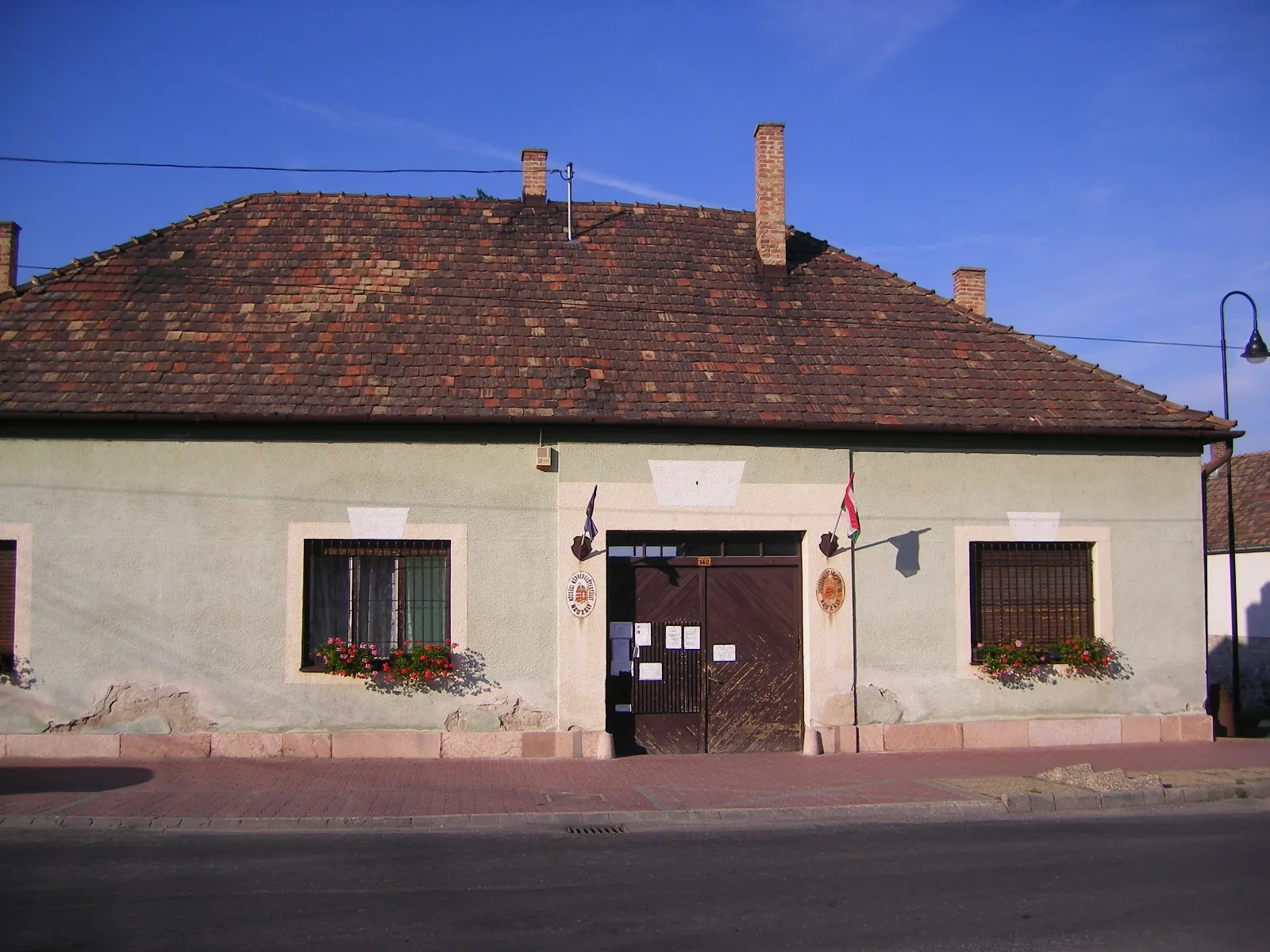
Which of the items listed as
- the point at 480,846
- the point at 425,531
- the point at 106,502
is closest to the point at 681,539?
the point at 425,531

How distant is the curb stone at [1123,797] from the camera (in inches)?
424

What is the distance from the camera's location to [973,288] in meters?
17.6

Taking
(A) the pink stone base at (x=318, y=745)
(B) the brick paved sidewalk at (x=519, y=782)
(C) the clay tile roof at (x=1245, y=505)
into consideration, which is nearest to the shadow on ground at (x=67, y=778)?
(B) the brick paved sidewalk at (x=519, y=782)

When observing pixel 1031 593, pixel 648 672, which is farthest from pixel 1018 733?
pixel 648 672

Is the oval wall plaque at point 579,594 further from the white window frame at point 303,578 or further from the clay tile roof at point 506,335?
the clay tile roof at point 506,335

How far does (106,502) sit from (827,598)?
26.9 ft

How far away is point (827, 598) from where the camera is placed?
13.5 metres

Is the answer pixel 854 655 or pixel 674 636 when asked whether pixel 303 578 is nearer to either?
pixel 674 636

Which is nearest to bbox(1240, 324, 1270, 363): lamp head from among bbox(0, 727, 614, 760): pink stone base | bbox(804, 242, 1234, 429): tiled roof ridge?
bbox(804, 242, 1234, 429): tiled roof ridge

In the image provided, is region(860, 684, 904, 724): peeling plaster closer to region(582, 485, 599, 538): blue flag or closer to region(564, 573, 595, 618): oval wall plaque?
region(564, 573, 595, 618): oval wall plaque

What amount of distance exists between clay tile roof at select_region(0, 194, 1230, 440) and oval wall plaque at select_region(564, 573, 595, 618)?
1.80 meters

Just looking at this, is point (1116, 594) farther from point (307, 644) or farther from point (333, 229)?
point (333, 229)

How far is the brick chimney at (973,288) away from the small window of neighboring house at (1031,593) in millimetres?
4691

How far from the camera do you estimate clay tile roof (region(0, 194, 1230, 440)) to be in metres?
13.2
